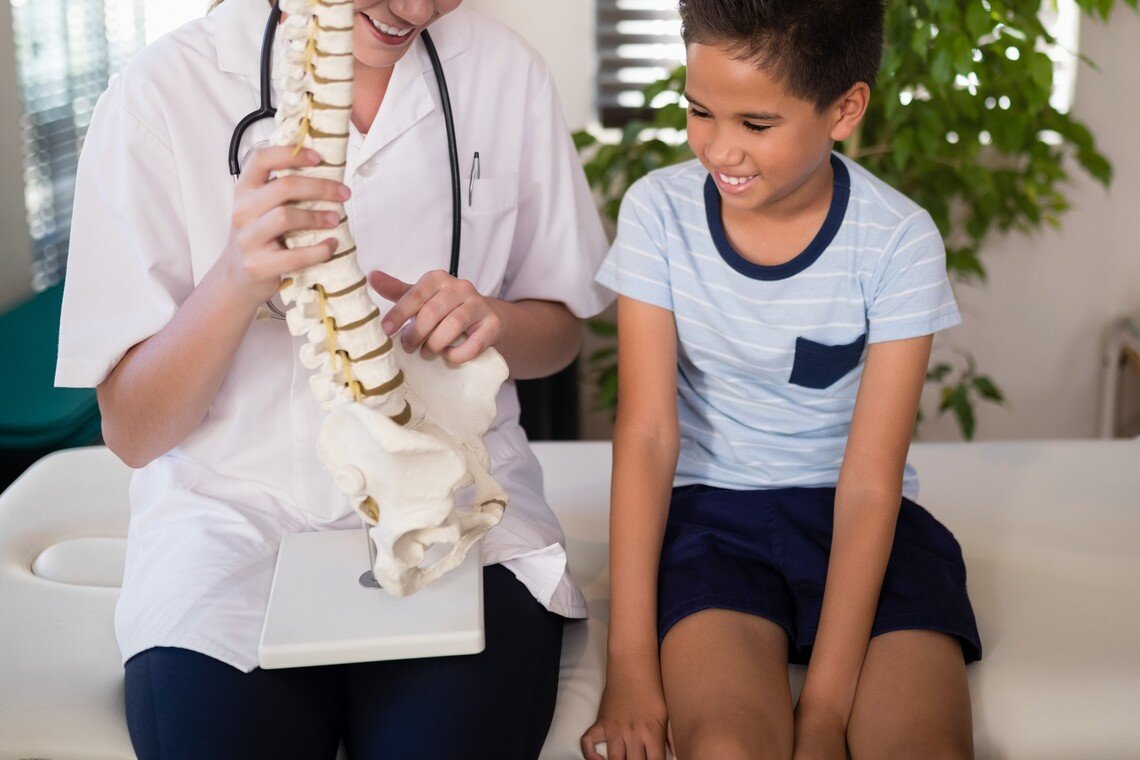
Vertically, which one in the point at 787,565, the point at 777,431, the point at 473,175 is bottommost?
the point at 787,565

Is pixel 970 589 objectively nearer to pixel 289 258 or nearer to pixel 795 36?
pixel 795 36

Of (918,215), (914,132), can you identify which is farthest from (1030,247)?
(918,215)

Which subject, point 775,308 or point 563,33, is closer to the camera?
point 775,308

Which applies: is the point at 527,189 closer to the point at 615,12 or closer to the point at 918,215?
the point at 918,215

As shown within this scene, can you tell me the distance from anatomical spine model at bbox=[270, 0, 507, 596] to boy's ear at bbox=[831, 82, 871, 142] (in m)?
0.59

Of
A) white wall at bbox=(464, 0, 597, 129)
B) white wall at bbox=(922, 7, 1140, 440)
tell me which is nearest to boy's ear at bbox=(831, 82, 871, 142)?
white wall at bbox=(464, 0, 597, 129)

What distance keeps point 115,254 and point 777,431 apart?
781mm

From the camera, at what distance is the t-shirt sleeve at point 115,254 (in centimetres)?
126

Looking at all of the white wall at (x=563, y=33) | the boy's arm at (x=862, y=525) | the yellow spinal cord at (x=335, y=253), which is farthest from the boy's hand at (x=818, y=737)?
the white wall at (x=563, y=33)

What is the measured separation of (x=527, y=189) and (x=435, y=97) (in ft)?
0.60

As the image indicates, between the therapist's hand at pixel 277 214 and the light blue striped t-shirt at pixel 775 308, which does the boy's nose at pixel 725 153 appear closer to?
the light blue striped t-shirt at pixel 775 308

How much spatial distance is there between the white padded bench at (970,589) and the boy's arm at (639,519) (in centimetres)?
5

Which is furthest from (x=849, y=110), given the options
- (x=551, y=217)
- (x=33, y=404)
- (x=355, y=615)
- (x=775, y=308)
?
(x=33, y=404)

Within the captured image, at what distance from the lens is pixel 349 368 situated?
108cm
